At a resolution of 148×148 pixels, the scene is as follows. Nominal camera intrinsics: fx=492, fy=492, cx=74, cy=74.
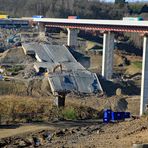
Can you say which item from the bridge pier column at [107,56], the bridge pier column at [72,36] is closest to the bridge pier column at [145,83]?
the bridge pier column at [107,56]

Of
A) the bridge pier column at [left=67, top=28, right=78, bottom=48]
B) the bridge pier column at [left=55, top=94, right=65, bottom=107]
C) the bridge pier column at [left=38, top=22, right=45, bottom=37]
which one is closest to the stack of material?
the bridge pier column at [left=67, top=28, right=78, bottom=48]

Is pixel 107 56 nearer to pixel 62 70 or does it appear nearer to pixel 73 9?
pixel 62 70

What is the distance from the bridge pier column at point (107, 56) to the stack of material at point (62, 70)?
273 cm

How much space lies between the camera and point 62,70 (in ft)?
171

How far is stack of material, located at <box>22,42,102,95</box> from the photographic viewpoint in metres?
47.5

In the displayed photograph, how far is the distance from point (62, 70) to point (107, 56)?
772 cm

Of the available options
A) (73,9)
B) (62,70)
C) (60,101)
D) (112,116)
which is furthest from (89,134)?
(73,9)

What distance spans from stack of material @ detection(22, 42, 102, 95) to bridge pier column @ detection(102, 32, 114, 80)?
2731 mm

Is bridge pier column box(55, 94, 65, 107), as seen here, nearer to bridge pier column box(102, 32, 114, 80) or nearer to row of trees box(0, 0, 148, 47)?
bridge pier column box(102, 32, 114, 80)

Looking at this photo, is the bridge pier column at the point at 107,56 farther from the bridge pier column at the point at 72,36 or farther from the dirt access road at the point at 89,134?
the dirt access road at the point at 89,134

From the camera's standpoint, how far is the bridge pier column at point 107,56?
2228 inches

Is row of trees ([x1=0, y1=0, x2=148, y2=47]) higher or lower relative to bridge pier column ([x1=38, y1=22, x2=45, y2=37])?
higher

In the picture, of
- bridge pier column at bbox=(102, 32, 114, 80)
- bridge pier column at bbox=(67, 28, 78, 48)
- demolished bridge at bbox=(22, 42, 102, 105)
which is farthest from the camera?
bridge pier column at bbox=(67, 28, 78, 48)

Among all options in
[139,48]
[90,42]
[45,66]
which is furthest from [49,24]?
[45,66]
